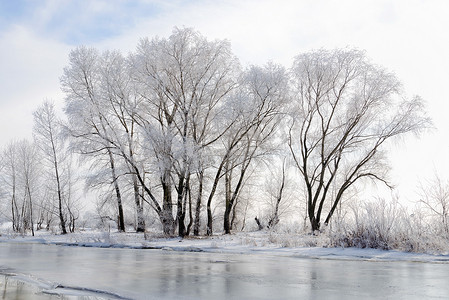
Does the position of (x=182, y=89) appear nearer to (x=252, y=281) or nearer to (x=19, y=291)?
(x=252, y=281)

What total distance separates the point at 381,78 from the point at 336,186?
1803 cm

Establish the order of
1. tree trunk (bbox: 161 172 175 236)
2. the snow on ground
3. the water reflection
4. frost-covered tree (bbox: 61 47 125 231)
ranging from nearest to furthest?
the water reflection → the snow on ground → tree trunk (bbox: 161 172 175 236) → frost-covered tree (bbox: 61 47 125 231)

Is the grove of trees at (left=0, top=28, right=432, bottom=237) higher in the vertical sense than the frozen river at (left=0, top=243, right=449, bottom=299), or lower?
higher

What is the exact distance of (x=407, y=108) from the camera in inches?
1065

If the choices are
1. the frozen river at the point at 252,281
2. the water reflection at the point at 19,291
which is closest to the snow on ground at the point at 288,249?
the frozen river at the point at 252,281

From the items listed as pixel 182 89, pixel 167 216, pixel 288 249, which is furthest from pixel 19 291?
pixel 182 89

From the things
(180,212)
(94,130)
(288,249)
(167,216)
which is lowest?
(288,249)

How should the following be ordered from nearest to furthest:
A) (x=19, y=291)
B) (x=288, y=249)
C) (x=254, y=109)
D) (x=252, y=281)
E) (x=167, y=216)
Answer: (x=19, y=291), (x=252, y=281), (x=288, y=249), (x=167, y=216), (x=254, y=109)

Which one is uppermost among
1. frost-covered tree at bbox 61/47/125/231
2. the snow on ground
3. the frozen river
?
frost-covered tree at bbox 61/47/125/231

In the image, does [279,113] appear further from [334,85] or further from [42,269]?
[42,269]

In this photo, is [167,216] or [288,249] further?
[167,216]

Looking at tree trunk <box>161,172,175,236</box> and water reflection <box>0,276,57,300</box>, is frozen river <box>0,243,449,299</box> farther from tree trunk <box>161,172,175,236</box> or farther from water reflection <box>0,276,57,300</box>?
tree trunk <box>161,172,175,236</box>

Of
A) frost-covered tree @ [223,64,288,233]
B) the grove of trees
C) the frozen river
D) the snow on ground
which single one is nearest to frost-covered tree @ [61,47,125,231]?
the grove of trees

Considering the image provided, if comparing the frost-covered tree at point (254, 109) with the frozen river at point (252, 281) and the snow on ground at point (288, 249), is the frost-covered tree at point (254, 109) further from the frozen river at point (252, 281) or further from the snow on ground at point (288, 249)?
the frozen river at point (252, 281)
